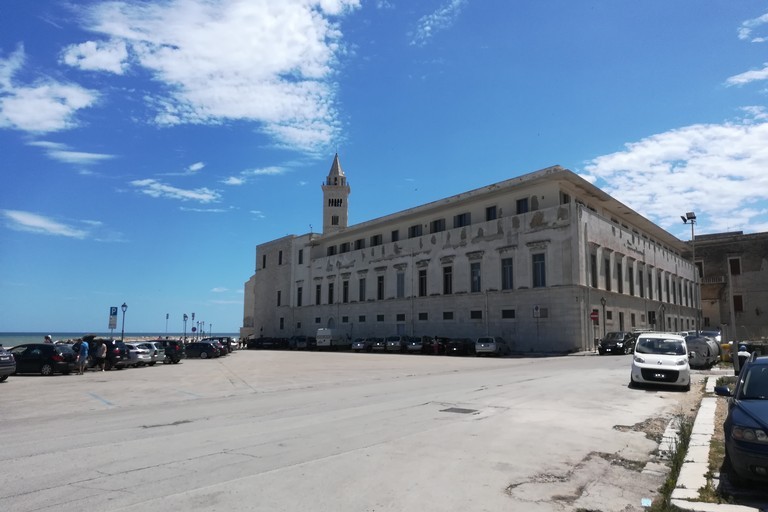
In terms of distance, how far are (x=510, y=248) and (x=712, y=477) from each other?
43189 millimetres

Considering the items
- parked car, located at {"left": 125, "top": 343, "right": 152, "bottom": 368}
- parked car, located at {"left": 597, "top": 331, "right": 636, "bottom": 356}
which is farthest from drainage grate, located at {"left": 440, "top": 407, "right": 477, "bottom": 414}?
parked car, located at {"left": 597, "top": 331, "right": 636, "bottom": 356}

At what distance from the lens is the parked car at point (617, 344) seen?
3962cm

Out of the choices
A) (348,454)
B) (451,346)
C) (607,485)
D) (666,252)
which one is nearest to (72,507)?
(348,454)

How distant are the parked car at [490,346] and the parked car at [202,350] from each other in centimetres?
2146

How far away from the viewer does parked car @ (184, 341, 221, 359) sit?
44.6m

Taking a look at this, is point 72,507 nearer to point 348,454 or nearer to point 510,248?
point 348,454

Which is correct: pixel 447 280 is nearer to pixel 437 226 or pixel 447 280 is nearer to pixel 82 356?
pixel 437 226

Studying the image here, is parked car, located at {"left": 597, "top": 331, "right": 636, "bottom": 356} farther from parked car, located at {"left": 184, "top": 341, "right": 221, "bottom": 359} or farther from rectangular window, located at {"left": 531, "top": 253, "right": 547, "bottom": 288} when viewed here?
parked car, located at {"left": 184, "top": 341, "right": 221, "bottom": 359}

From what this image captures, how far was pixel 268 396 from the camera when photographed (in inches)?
639

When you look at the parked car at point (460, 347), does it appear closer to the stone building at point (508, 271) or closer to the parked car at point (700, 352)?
the stone building at point (508, 271)

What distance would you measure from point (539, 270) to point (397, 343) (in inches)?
585

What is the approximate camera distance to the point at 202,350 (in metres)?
44.9

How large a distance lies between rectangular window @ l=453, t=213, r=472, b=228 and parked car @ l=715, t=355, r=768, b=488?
47.8 meters

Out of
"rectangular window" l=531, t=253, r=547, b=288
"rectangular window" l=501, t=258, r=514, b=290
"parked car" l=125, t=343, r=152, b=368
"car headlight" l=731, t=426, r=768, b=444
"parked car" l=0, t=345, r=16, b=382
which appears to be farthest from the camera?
"rectangular window" l=501, t=258, r=514, b=290
